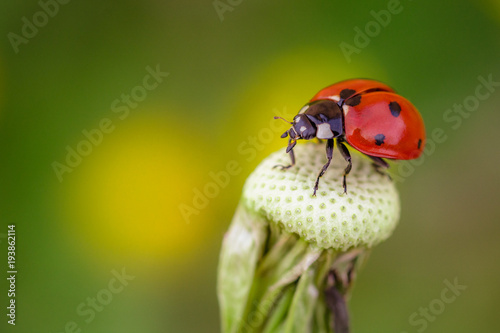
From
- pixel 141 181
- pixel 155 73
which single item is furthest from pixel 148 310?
pixel 155 73

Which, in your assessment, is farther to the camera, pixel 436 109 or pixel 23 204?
pixel 436 109

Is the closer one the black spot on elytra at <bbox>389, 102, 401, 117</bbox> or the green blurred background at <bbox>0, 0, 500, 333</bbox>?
the black spot on elytra at <bbox>389, 102, 401, 117</bbox>

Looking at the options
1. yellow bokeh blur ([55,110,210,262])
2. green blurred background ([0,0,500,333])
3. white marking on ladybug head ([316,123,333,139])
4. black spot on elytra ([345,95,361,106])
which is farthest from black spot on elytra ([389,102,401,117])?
yellow bokeh blur ([55,110,210,262])

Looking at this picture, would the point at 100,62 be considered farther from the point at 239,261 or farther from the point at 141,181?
the point at 239,261

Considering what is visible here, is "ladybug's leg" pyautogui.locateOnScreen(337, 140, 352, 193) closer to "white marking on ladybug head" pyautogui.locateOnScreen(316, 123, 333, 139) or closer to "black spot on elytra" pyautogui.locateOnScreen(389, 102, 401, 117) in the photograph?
"white marking on ladybug head" pyautogui.locateOnScreen(316, 123, 333, 139)

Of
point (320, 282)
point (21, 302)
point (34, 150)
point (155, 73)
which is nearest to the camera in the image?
point (320, 282)
